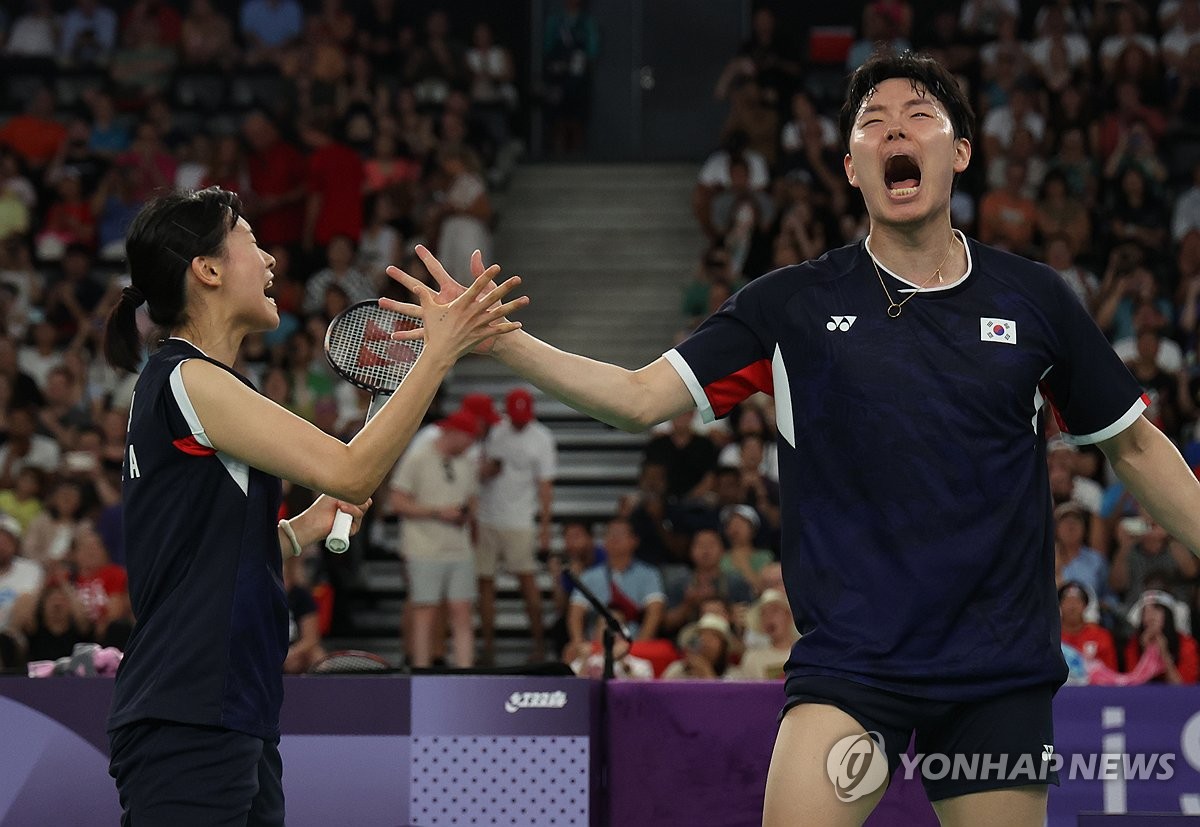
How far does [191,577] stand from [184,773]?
35 cm

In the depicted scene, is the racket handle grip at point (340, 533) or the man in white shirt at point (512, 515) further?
the man in white shirt at point (512, 515)

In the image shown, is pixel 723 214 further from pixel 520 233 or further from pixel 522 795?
pixel 522 795

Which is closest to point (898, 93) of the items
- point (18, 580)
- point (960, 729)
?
point (960, 729)

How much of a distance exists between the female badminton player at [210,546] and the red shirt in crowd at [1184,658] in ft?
18.1

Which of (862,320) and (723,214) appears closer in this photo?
(862,320)

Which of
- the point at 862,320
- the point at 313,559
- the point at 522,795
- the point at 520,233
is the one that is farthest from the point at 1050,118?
the point at 862,320

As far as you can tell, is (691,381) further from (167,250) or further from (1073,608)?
(1073,608)

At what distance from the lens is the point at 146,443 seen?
3107 millimetres

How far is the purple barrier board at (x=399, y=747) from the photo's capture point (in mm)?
4848

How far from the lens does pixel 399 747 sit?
489 centimetres

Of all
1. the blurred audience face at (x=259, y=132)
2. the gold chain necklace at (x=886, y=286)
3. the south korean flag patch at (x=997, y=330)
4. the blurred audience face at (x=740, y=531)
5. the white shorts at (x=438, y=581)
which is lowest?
the white shorts at (x=438, y=581)

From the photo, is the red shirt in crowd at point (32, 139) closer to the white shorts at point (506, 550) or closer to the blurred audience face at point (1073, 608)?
the white shorts at point (506, 550)

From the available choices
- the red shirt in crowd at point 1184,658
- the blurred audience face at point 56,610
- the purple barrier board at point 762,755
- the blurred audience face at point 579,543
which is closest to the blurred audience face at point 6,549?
the blurred audience face at point 56,610

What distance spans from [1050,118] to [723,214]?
102 inches
